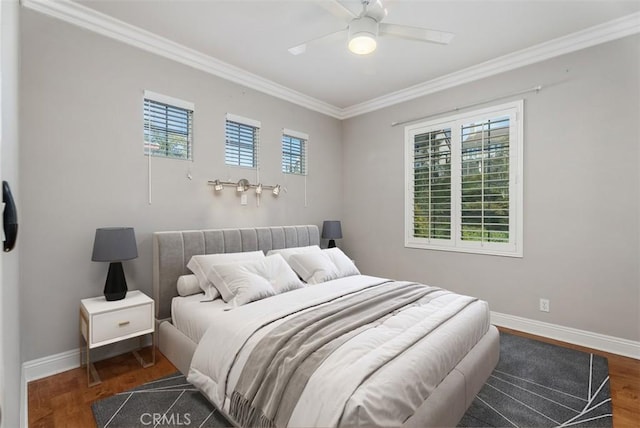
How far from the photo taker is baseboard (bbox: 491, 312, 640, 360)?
290 centimetres

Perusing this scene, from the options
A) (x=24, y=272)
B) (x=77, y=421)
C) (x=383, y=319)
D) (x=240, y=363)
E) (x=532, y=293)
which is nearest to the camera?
(x=240, y=363)

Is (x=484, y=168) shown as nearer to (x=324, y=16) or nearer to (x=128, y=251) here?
(x=324, y=16)

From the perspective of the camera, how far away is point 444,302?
8.23 feet

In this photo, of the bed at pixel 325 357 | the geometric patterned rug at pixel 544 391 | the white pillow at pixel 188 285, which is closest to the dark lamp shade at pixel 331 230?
the bed at pixel 325 357

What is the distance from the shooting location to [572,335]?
10.4 ft

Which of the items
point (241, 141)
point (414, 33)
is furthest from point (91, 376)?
point (414, 33)

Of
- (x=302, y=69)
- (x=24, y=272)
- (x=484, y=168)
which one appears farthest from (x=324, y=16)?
(x=24, y=272)

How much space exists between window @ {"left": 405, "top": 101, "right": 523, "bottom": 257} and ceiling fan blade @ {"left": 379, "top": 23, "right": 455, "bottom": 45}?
167cm

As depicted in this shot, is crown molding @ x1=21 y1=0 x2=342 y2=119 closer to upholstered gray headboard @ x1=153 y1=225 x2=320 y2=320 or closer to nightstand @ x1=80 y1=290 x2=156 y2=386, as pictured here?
upholstered gray headboard @ x1=153 y1=225 x2=320 y2=320

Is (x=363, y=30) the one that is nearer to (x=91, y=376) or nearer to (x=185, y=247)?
(x=185, y=247)

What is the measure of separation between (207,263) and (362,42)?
2.24 metres

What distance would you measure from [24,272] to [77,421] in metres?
1.19

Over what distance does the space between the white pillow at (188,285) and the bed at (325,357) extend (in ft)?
0.28

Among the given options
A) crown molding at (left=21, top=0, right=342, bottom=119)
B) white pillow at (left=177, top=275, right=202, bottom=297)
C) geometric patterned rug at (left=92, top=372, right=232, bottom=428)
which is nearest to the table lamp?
white pillow at (left=177, top=275, right=202, bottom=297)
